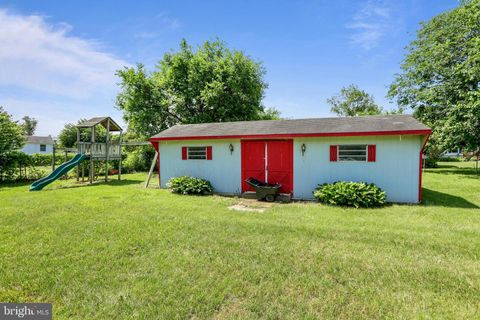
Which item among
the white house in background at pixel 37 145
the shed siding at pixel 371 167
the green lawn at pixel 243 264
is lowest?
the green lawn at pixel 243 264

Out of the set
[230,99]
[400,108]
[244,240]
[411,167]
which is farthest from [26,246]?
[400,108]

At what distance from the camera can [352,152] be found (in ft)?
28.2

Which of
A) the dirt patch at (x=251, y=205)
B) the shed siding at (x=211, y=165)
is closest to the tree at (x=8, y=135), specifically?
the shed siding at (x=211, y=165)

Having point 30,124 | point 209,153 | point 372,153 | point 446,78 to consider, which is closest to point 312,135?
point 372,153

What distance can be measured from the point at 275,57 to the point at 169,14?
6767 mm

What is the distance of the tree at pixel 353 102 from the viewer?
37.8 meters

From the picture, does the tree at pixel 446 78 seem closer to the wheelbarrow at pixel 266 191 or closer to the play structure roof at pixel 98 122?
the wheelbarrow at pixel 266 191

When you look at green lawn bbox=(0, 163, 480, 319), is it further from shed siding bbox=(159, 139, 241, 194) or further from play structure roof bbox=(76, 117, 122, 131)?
play structure roof bbox=(76, 117, 122, 131)

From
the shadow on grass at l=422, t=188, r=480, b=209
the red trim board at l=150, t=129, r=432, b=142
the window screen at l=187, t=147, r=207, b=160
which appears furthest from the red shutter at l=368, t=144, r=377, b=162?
the window screen at l=187, t=147, r=207, b=160

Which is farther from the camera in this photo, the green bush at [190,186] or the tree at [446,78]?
the tree at [446,78]

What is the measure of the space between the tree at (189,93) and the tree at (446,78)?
13.4 meters

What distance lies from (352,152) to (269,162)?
9.61ft

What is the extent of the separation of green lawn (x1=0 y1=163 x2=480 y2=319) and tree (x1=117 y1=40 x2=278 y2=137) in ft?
56.7

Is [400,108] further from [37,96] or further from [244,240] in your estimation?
[37,96]
